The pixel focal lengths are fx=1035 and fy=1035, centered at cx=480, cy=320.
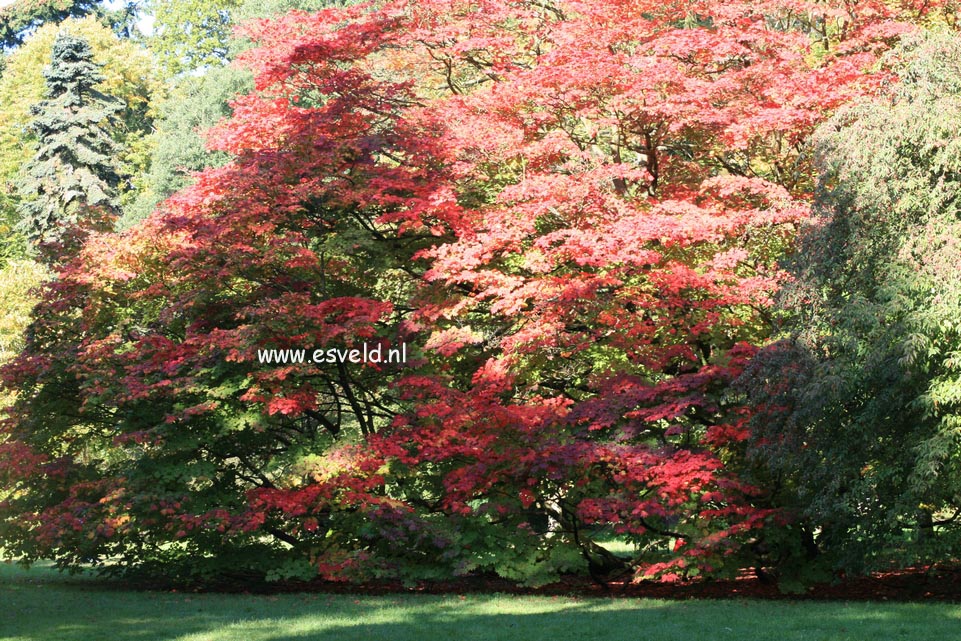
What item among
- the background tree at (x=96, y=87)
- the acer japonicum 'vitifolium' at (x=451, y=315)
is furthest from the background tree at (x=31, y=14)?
the acer japonicum 'vitifolium' at (x=451, y=315)

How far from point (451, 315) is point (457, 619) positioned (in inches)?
197

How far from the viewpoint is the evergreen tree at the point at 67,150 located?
34281 millimetres

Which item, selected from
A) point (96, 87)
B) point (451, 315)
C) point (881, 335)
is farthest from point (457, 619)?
point (96, 87)

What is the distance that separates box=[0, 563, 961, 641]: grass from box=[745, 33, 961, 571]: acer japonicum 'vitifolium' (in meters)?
1.18

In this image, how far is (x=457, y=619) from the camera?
11.2 m

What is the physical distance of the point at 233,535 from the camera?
1465 centimetres

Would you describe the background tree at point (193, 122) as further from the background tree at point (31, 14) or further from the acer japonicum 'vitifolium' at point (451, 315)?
the acer japonicum 'vitifolium' at point (451, 315)

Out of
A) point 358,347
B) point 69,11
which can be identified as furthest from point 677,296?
point 69,11

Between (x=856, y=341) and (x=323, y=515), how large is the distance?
26.4 ft

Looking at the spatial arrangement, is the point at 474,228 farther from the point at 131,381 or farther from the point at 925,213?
the point at 925,213

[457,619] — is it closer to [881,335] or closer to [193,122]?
[881,335]

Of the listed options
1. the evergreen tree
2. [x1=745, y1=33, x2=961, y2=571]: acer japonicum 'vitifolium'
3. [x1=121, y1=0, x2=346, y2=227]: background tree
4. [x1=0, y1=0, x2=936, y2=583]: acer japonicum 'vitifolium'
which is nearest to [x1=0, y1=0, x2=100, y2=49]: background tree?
[x1=121, y1=0, x2=346, y2=227]: background tree

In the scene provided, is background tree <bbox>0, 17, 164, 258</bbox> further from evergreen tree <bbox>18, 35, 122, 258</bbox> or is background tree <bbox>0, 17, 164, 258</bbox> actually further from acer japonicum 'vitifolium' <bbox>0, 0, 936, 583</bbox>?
acer japonicum 'vitifolium' <bbox>0, 0, 936, 583</bbox>

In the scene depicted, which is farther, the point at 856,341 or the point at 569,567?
the point at 569,567
